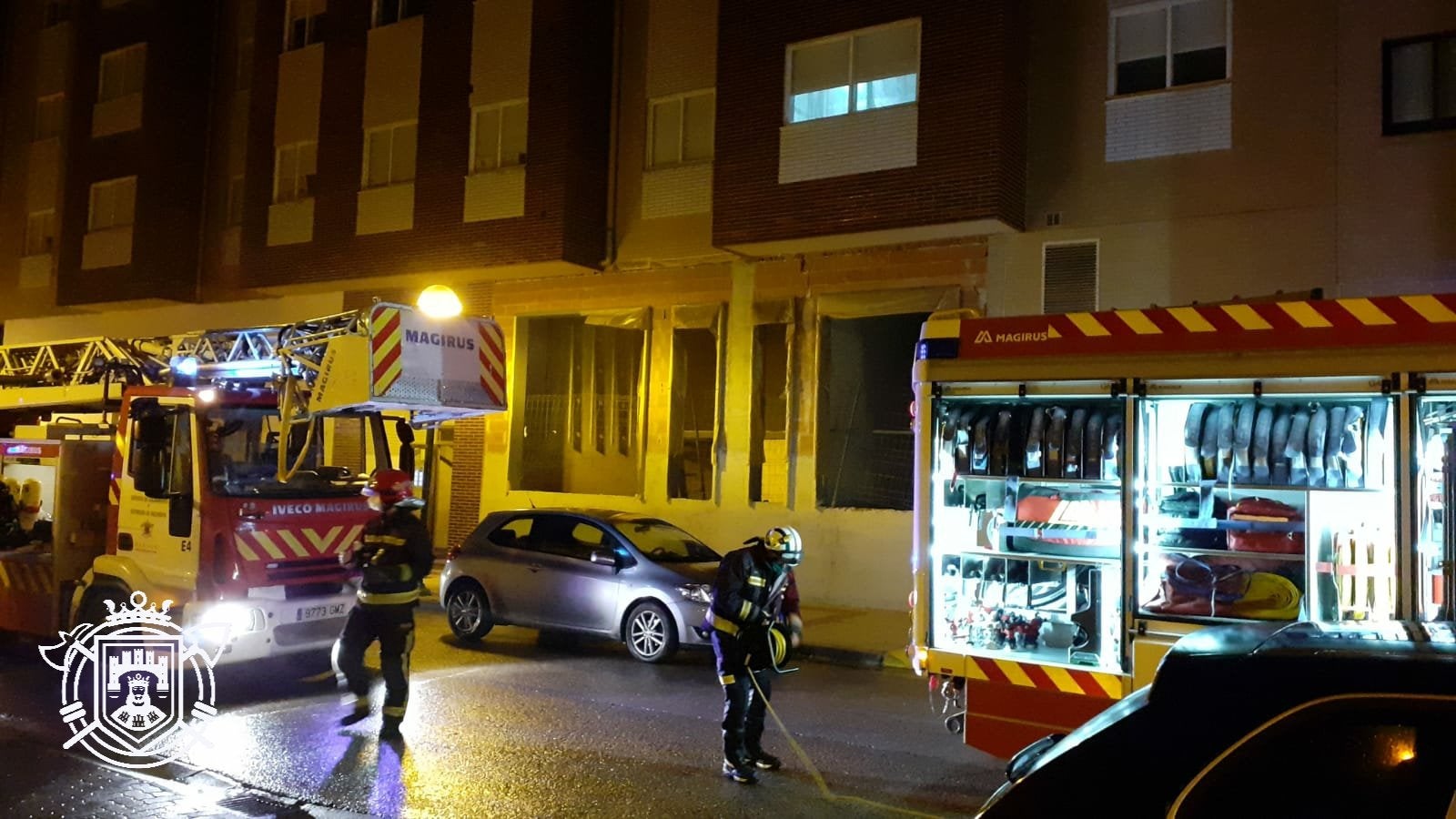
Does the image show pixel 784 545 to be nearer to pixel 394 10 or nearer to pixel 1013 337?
pixel 1013 337

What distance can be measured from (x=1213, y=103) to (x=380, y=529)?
10.2 meters

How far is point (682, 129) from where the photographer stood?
16312 millimetres

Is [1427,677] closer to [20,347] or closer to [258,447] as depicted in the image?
[258,447]

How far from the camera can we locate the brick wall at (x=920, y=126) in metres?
12.9

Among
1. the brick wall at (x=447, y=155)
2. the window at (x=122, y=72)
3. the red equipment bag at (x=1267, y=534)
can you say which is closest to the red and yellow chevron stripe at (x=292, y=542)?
the red equipment bag at (x=1267, y=534)

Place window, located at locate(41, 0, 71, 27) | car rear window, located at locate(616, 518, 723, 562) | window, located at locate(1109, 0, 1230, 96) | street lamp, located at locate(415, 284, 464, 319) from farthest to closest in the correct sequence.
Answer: window, located at locate(41, 0, 71, 27), window, located at locate(1109, 0, 1230, 96), car rear window, located at locate(616, 518, 723, 562), street lamp, located at locate(415, 284, 464, 319)

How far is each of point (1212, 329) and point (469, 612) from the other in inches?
326

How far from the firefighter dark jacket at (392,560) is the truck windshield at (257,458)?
1.69 m

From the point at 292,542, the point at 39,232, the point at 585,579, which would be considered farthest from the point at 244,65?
the point at 292,542

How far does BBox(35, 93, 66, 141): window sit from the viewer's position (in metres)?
24.8

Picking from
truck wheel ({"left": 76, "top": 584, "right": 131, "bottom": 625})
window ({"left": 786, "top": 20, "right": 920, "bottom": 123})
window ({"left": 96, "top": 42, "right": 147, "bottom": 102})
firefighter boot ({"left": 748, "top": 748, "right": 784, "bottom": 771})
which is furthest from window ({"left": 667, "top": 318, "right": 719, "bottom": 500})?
window ({"left": 96, "top": 42, "right": 147, "bottom": 102})

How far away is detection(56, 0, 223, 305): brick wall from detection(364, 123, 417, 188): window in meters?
5.78

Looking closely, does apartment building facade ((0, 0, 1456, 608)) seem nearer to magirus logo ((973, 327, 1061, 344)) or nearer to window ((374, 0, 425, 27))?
window ((374, 0, 425, 27))

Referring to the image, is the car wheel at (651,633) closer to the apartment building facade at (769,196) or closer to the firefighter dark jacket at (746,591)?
the firefighter dark jacket at (746,591)
